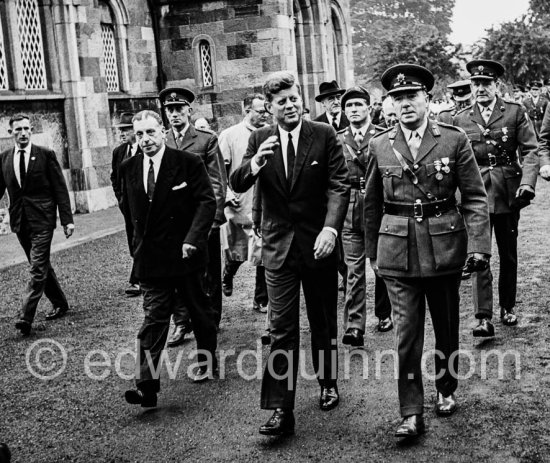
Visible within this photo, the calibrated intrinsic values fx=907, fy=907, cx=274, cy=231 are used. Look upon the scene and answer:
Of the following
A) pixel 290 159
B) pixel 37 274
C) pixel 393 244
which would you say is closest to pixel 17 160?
pixel 37 274

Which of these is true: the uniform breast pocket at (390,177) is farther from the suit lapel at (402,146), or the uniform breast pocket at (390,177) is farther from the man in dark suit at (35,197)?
the man in dark suit at (35,197)

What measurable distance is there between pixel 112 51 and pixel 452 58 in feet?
48.8

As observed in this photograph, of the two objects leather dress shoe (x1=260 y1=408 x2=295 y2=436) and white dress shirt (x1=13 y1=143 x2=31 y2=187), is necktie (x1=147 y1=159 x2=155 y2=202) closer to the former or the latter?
leather dress shoe (x1=260 y1=408 x2=295 y2=436)

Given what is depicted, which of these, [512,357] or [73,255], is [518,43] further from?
[512,357]

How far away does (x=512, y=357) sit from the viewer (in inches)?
263

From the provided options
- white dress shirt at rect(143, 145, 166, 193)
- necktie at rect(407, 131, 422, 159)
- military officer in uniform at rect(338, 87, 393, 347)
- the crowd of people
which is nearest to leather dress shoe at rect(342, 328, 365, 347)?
the crowd of people

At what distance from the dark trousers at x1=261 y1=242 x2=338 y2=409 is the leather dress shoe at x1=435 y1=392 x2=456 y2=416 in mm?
714

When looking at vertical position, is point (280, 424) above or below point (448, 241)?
below

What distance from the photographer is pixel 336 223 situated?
224 inches

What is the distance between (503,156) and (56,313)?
4750 mm

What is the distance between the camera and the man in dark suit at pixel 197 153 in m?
7.78

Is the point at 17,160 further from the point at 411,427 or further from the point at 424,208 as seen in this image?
the point at 411,427

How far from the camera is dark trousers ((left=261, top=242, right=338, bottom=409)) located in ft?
18.2

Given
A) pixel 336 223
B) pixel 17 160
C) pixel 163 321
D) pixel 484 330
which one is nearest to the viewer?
pixel 336 223
